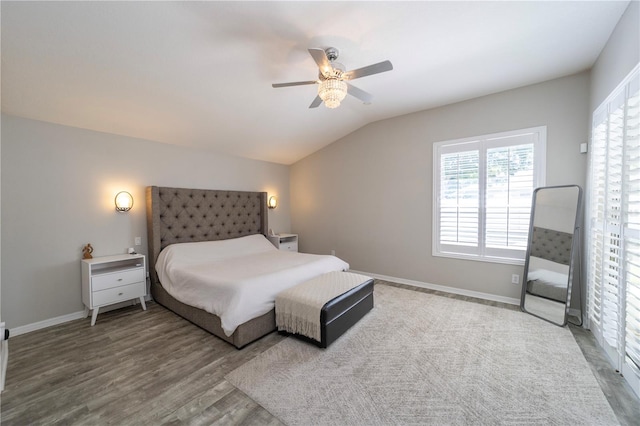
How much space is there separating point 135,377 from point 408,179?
12.7 ft

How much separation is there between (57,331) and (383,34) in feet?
14.0

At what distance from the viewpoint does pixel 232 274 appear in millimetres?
2738

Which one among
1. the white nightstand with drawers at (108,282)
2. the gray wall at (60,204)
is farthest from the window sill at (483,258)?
the gray wall at (60,204)

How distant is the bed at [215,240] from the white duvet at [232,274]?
12 mm

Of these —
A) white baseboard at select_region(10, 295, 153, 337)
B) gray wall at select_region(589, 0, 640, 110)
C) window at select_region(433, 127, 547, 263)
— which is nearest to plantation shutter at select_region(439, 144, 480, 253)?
window at select_region(433, 127, 547, 263)

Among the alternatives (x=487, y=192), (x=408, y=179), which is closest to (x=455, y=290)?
(x=487, y=192)

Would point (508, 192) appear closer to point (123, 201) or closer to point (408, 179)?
point (408, 179)

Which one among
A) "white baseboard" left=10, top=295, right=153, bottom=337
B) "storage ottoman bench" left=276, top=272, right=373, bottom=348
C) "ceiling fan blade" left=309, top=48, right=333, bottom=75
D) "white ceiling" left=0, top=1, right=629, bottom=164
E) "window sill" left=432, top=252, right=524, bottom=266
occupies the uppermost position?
"white ceiling" left=0, top=1, right=629, bottom=164

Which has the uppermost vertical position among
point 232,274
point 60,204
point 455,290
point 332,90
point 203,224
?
point 332,90

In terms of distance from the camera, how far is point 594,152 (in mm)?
2512

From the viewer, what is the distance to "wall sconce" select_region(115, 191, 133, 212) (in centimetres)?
321

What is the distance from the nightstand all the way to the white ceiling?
228 centimetres

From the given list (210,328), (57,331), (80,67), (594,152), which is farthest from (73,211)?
(594,152)

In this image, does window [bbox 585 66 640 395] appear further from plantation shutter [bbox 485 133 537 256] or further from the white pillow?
the white pillow
